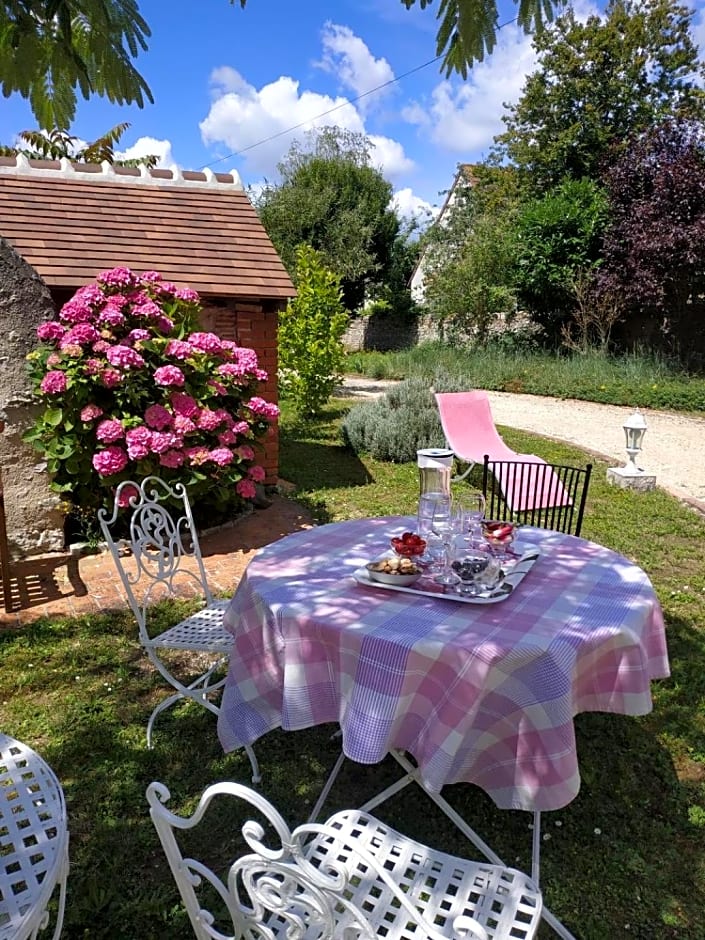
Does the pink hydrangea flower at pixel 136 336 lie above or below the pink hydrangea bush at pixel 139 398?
above

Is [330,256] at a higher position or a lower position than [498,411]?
higher

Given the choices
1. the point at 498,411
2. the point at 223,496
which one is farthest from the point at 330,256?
the point at 223,496

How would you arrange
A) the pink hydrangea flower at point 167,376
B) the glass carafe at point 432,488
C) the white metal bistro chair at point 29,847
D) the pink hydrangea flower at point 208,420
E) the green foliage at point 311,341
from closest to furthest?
the white metal bistro chair at point 29,847, the glass carafe at point 432,488, the pink hydrangea flower at point 167,376, the pink hydrangea flower at point 208,420, the green foliage at point 311,341

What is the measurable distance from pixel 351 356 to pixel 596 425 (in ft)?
42.3

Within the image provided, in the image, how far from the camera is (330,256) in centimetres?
2534

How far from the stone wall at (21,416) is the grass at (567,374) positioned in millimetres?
7795

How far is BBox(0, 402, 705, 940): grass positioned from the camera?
7.25 feet

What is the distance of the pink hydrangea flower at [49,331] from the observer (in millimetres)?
5055

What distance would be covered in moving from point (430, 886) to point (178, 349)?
4550 millimetres

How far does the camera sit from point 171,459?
5.12 m

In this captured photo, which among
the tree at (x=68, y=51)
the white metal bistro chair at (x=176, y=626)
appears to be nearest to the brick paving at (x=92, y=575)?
the white metal bistro chair at (x=176, y=626)

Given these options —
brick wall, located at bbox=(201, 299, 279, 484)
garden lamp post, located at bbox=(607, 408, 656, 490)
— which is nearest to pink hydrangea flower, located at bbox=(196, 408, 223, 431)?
brick wall, located at bbox=(201, 299, 279, 484)

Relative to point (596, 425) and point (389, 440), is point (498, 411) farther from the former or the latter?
point (389, 440)

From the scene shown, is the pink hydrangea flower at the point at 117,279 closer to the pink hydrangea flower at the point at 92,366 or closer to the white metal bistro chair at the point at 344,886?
the pink hydrangea flower at the point at 92,366
